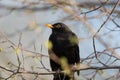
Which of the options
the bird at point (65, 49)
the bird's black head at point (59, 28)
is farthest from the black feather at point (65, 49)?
the bird's black head at point (59, 28)

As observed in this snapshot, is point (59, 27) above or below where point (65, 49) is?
above

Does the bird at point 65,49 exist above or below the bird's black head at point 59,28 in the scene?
below

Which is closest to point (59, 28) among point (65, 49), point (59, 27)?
point (59, 27)

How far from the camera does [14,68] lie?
163 inches

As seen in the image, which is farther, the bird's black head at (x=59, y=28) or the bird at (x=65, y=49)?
the bird's black head at (x=59, y=28)

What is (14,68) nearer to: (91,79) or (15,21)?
(91,79)

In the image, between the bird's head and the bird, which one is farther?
the bird's head

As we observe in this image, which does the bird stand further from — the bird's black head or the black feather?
the bird's black head

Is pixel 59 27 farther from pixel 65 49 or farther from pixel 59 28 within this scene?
pixel 65 49

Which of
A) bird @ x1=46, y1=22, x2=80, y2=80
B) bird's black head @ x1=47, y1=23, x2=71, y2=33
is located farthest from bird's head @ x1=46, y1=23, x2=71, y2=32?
bird @ x1=46, y1=22, x2=80, y2=80

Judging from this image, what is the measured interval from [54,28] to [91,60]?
201cm

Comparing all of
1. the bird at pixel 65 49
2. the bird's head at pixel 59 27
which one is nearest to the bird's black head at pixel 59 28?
the bird's head at pixel 59 27

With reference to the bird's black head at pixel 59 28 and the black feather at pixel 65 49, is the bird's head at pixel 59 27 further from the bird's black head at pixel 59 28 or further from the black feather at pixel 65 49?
the black feather at pixel 65 49

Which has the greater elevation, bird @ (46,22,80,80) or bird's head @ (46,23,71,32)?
bird's head @ (46,23,71,32)
